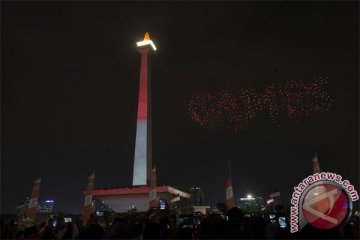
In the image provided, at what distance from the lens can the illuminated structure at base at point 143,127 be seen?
4144 cm

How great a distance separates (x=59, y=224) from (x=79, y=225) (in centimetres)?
72

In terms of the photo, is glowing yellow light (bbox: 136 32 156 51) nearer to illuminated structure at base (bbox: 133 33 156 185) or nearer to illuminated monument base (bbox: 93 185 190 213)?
illuminated structure at base (bbox: 133 33 156 185)

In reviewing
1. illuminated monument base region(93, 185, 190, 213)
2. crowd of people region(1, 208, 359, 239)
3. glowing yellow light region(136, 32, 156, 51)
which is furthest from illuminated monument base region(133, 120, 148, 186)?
crowd of people region(1, 208, 359, 239)

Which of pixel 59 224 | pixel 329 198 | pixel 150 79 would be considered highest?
pixel 150 79

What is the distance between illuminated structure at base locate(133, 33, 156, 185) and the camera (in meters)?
41.4

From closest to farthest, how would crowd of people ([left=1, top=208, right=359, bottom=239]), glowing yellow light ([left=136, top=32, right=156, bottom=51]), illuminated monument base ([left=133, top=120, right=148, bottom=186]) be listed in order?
crowd of people ([left=1, top=208, right=359, bottom=239]) < illuminated monument base ([left=133, top=120, right=148, bottom=186]) < glowing yellow light ([left=136, top=32, right=156, bottom=51])

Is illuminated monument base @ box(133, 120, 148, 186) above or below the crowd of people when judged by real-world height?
above

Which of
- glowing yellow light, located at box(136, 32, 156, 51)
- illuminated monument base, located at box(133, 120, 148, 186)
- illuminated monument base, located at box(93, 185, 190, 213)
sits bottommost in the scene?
illuminated monument base, located at box(93, 185, 190, 213)

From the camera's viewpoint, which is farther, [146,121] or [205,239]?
[146,121]

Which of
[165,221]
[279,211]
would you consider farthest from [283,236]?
[279,211]

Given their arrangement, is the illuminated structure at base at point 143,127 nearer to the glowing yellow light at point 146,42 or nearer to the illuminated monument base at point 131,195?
the glowing yellow light at point 146,42

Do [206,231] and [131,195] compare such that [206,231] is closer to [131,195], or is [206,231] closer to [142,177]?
[131,195]

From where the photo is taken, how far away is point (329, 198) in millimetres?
4855

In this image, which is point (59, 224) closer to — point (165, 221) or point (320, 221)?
point (165, 221)
